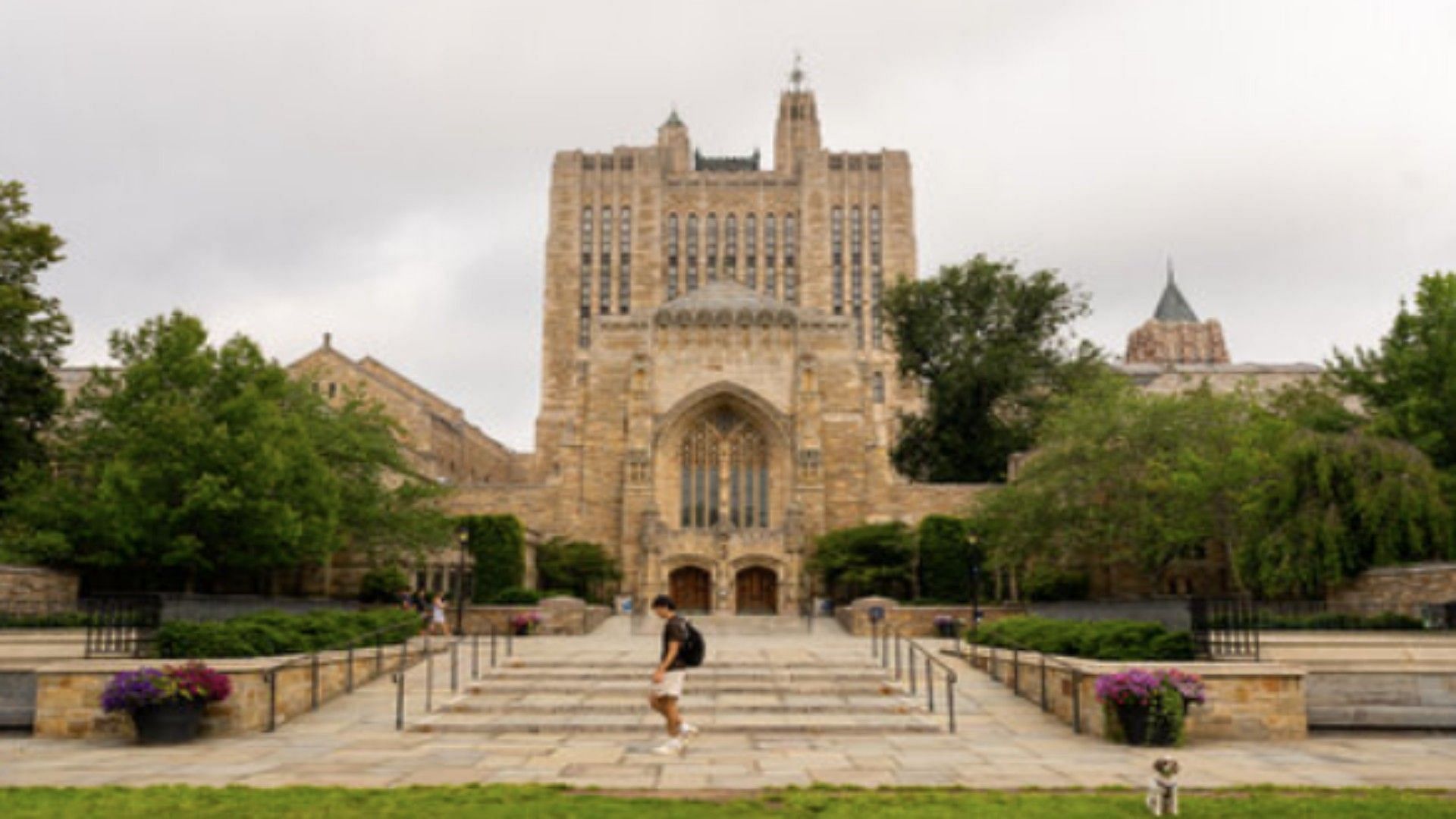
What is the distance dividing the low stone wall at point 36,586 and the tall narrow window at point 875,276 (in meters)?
55.9

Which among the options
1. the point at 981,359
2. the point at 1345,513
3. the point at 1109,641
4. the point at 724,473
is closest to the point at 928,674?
the point at 1109,641

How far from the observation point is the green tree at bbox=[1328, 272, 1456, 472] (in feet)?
103

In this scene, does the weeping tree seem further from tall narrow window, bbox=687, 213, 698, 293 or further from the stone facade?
tall narrow window, bbox=687, 213, 698, 293

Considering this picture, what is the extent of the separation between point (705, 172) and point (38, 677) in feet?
233

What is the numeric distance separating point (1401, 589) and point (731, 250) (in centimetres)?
5698

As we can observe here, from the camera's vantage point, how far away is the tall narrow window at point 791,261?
7806 centimetres

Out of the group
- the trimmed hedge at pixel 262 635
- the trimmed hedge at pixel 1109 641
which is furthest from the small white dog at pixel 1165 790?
the trimmed hedge at pixel 262 635

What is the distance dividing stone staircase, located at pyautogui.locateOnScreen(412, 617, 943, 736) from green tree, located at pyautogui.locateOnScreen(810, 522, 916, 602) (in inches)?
711

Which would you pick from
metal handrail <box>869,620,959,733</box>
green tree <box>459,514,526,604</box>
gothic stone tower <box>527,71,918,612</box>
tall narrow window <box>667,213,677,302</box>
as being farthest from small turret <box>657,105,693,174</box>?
metal handrail <box>869,620,959,733</box>

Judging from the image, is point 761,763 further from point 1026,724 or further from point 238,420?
point 238,420

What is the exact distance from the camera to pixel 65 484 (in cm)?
2845

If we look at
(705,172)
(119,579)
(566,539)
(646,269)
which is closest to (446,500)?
(566,539)

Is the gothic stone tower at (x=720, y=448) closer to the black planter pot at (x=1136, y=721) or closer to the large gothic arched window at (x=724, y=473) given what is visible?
the large gothic arched window at (x=724, y=473)

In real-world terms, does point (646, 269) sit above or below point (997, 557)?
above
